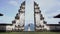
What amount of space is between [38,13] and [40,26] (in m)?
1.70

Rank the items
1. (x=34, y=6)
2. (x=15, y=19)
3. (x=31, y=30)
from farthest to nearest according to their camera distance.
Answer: (x=34, y=6) → (x=15, y=19) → (x=31, y=30)

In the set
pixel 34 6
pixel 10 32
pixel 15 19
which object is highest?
pixel 34 6

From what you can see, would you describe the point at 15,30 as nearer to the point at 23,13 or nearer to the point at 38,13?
the point at 23,13

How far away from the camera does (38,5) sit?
12891 millimetres

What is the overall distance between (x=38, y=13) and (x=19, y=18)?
215 centimetres

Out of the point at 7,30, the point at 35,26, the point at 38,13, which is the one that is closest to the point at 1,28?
the point at 7,30

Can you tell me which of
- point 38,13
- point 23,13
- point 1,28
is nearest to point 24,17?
point 23,13

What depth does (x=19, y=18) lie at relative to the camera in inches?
469

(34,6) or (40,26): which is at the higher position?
(34,6)

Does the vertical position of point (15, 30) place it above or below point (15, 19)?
below

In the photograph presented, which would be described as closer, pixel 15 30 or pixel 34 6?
pixel 15 30

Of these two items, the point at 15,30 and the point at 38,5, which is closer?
the point at 15,30

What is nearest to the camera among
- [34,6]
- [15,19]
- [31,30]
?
[31,30]

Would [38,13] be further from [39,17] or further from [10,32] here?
[10,32]
